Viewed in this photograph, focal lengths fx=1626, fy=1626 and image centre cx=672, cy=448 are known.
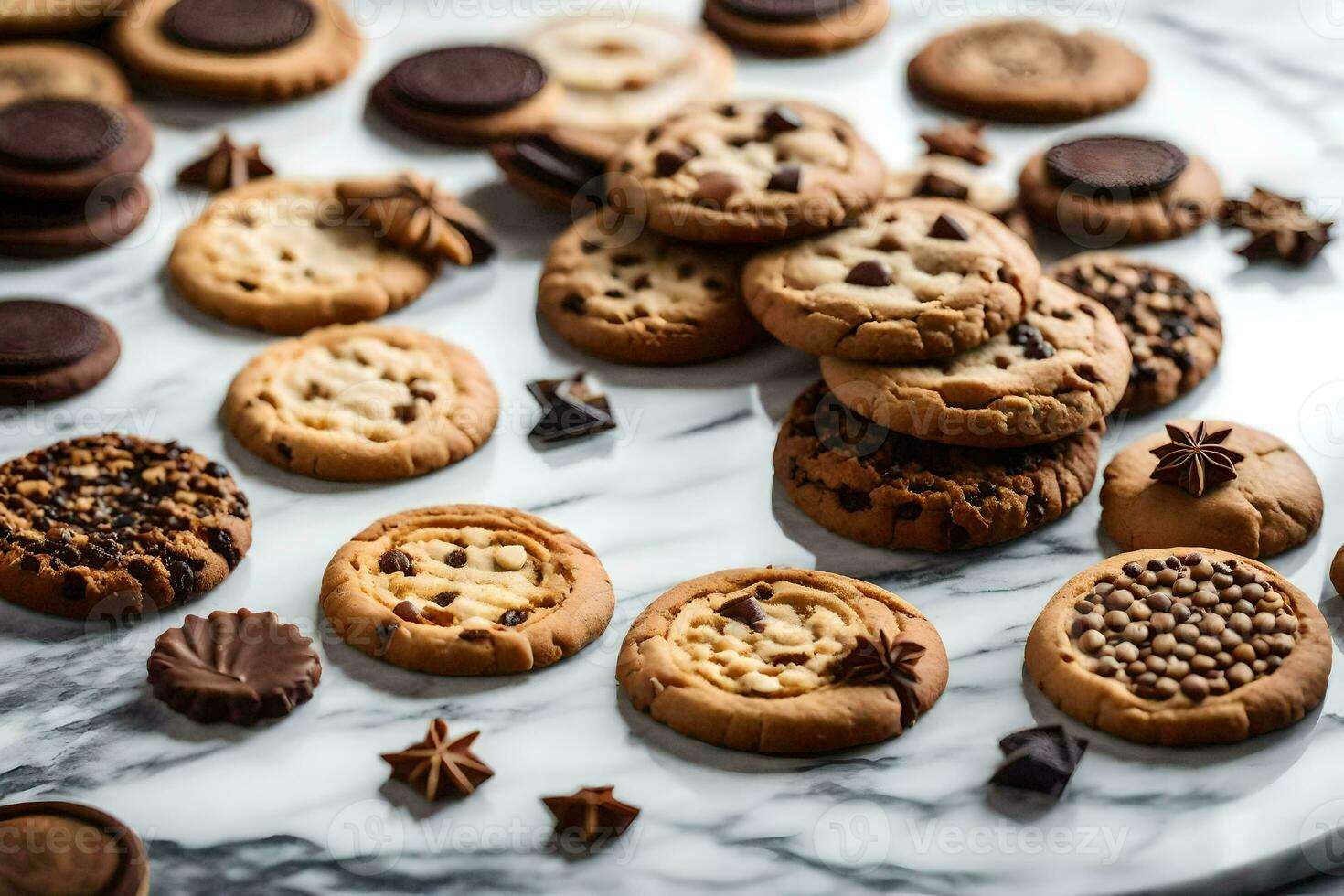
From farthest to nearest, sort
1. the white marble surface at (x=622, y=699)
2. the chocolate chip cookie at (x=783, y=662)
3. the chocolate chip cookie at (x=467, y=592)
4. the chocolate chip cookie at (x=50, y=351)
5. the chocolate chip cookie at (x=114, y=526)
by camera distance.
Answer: the chocolate chip cookie at (x=50, y=351) → the chocolate chip cookie at (x=114, y=526) → the chocolate chip cookie at (x=467, y=592) → the chocolate chip cookie at (x=783, y=662) → the white marble surface at (x=622, y=699)

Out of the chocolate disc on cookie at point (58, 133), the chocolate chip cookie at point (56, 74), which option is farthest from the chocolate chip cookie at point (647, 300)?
the chocolate chip cookie at point (56, 74)

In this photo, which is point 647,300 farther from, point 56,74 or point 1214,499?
point 56,74

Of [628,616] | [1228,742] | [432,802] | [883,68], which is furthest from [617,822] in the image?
[883,68]

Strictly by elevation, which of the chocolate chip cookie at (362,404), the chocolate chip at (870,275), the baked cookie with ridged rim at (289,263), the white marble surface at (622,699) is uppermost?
the chocolate chip at (870,275)

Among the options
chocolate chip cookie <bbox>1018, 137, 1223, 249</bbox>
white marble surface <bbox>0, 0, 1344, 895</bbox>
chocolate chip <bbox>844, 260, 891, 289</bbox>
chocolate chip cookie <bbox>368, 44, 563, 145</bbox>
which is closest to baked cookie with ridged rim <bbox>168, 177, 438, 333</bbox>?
white marble surface <bbox>0, 0, 1344, 895</bbox>

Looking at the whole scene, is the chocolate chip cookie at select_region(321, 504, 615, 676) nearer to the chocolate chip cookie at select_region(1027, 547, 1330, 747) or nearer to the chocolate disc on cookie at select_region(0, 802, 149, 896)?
the chocolate disc on cookie at select_region(0, 802, 149, 896)

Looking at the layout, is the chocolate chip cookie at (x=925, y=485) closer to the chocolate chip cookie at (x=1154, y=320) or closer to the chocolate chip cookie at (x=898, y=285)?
the chocolate chip cookie at (x=898, y=285)
